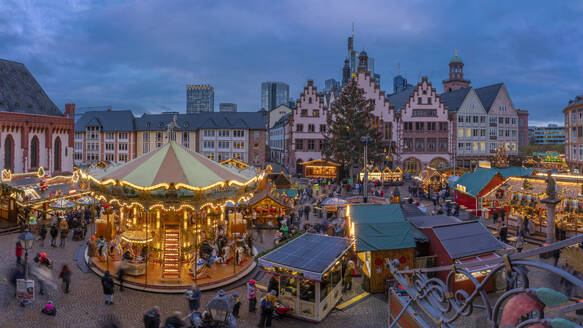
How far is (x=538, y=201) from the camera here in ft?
73.2

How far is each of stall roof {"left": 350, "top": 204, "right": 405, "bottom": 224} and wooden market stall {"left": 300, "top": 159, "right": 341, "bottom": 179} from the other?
109ft

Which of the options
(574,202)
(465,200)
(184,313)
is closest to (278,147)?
(465,200)

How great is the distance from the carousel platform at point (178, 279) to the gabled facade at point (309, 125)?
38.8m

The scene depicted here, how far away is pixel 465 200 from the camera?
29.2 metres

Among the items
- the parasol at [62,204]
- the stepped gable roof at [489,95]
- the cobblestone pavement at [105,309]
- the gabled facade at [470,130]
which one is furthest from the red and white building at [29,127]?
the stepped gable roof at [489,95]

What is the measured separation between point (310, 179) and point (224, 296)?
3959 centimetres

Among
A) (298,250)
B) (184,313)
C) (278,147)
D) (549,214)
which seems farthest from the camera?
(278,147)

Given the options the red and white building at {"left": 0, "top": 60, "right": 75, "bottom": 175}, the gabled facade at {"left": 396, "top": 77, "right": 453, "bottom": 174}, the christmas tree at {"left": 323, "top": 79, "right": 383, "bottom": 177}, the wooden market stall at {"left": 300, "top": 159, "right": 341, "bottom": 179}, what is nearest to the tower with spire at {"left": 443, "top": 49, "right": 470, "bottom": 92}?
the gabled facade at {"left": 396, "top": 77, "right": 453, "bottom": 174}

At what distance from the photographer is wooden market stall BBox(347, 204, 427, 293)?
1425 cm

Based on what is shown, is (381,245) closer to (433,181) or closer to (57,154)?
(433,181)

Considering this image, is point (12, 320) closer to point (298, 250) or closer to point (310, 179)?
point (298, 250)

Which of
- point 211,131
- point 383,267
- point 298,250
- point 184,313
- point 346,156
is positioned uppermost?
point 211,131

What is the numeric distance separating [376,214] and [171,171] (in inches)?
369

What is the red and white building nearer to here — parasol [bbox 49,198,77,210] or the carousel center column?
parasol [bbox 49,198,77,210]
